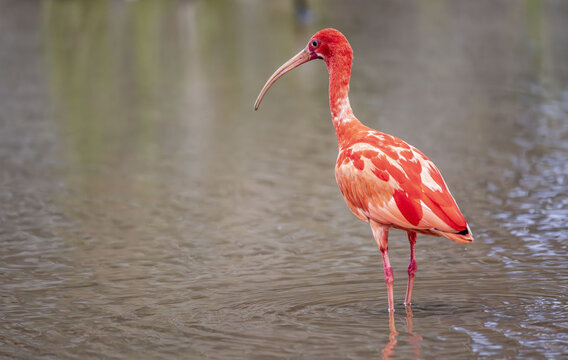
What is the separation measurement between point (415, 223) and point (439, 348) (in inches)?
33.8

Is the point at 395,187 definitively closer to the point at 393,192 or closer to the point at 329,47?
the point at 393,192

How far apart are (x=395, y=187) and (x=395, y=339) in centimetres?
102

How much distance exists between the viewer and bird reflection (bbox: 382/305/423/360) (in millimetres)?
6277

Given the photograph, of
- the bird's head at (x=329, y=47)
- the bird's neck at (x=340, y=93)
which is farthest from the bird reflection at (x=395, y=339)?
the bird's head at (x=329, y=47)

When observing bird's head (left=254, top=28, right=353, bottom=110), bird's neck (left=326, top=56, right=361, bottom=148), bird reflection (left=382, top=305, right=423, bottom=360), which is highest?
bird's head (left=254, top=28, right=353, bottom=110)

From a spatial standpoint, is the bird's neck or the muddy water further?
the bird's neck

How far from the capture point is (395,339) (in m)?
6.54

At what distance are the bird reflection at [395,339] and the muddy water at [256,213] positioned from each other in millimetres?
19

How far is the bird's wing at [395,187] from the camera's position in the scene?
668 cm

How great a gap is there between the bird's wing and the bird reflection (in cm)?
63

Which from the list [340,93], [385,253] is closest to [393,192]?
[385,253]

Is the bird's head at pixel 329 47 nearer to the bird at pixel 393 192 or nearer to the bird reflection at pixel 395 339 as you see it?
the bird at pixel 393 192

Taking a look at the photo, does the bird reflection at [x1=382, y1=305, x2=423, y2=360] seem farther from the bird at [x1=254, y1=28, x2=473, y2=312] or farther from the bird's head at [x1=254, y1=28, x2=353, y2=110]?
the bird's head at [x1=254, y1=28, x2=353, y2=110]

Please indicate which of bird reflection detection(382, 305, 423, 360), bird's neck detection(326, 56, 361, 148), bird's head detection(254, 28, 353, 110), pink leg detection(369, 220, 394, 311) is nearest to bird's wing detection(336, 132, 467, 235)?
pink leg detection(369, 220, 394, 311)
